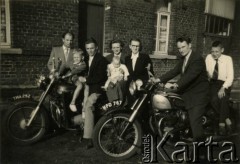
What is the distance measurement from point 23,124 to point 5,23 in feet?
10.6

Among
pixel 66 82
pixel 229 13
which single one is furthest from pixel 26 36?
pixel 229 13

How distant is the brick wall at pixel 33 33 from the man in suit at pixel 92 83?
115 inches

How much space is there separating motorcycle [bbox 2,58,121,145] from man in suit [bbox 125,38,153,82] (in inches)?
31.3

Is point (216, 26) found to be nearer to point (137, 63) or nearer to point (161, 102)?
point (137, 63)

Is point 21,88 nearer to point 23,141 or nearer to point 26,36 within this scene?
point 26,36

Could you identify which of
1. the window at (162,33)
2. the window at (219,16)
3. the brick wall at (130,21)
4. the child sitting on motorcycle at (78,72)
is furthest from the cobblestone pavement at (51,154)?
the window at (219,16)

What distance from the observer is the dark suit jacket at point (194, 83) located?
3.55 m

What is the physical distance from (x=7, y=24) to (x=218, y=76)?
454cm

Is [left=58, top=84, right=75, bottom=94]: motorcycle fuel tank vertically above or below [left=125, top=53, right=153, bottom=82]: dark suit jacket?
below

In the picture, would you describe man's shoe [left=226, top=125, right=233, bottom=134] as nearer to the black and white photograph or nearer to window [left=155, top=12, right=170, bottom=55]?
the black and white photograph

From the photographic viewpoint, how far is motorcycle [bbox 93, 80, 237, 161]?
11.6 ft

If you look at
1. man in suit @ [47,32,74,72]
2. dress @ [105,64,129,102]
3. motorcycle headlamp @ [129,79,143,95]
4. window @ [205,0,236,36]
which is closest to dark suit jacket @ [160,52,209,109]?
motorcycle headlamp @ [129,79,143,95]

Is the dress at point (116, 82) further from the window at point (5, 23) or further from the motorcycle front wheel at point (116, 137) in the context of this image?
the window at point (5, 23)

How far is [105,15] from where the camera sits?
7.50 m
